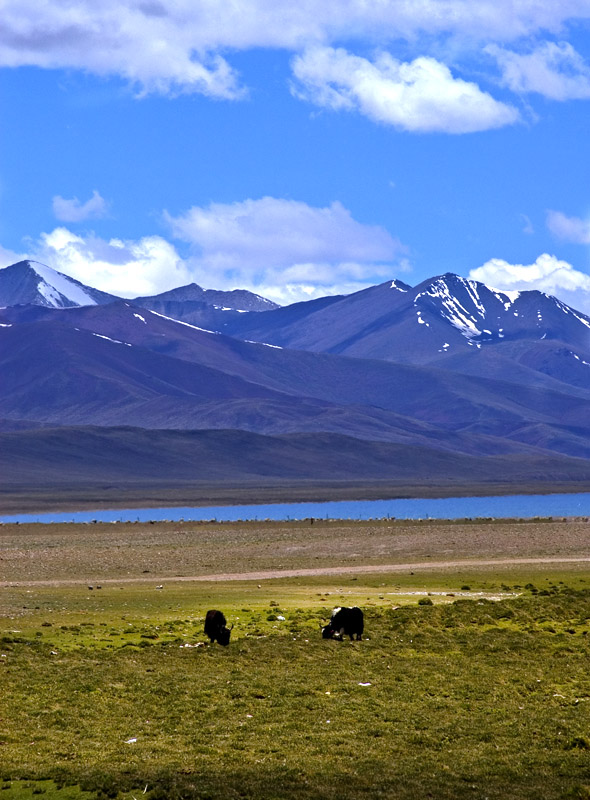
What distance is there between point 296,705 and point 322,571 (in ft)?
108

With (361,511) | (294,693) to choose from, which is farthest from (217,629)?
(361,511)

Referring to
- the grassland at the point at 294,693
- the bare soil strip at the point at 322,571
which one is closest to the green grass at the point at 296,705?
the grassland at the point at 294,693

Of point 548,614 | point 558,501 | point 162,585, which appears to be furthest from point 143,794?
point 558,501

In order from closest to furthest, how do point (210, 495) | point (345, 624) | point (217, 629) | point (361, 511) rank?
point (217, 629), point (345, 624), point (361, 511), point (210, 495)

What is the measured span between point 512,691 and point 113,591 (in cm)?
2164

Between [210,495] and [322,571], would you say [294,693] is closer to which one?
[322,571]

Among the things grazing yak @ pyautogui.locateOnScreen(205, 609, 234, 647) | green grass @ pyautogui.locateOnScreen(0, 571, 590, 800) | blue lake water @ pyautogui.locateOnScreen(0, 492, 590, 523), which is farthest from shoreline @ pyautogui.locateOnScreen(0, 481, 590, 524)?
grazing yak @ pyautogui.locateOnScreen(205, 609, 234, 647)

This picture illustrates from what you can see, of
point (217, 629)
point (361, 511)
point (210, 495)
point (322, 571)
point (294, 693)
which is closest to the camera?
point (294, 693)

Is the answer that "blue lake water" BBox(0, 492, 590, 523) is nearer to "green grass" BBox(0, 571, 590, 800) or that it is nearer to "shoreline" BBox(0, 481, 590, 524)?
"shoreline" BBox(0, 481, 590, 524)

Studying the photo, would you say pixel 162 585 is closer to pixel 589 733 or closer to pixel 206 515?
pixel 589 733

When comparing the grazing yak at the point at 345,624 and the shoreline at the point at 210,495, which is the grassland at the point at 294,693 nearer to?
the grazing yak at the point at 345,624

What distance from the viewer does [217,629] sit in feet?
82.6

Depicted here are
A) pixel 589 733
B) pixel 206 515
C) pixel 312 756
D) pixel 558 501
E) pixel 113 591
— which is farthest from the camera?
pixel 558 501

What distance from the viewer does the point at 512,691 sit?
67.9 feet
